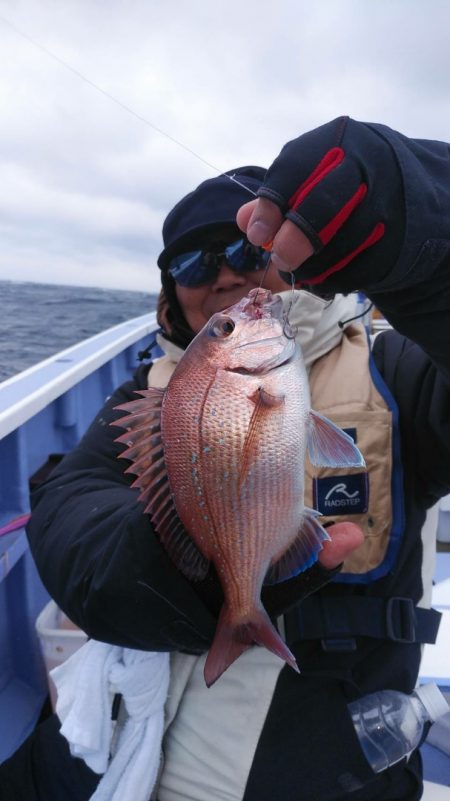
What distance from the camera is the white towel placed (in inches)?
61.8

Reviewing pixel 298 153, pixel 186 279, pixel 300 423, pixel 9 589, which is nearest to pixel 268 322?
pixel 300 423

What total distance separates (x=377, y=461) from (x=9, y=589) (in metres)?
2.09

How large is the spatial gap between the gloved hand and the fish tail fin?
76 cm

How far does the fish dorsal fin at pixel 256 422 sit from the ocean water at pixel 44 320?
3776 mm

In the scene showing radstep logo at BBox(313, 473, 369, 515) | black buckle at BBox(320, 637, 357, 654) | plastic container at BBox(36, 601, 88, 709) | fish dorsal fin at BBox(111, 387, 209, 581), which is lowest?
plastic container at BBox(36, 601, 88, 709)

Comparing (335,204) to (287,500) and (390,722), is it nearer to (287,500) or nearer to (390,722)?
(287,500)

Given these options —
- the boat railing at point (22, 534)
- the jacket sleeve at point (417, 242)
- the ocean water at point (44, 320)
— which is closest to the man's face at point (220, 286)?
the jacket sleeve at point (417, 242)

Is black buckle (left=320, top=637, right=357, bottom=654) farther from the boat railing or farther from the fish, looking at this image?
the boat railing

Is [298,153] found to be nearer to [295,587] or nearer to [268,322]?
[268,322]

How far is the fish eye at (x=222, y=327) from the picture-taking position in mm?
1359

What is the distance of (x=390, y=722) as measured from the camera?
5.28ft

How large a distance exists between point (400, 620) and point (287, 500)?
678 mm

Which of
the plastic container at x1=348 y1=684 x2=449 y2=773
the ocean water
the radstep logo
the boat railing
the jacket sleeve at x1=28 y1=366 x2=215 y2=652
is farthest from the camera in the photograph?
the ocean water

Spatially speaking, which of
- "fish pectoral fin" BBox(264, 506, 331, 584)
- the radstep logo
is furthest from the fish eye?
the radstep logo
